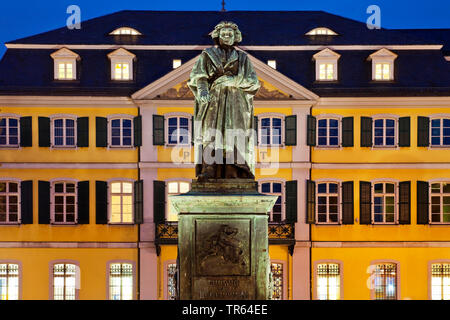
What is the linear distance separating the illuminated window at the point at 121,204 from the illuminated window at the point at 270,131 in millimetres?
5146

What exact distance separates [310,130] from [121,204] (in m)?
7.37

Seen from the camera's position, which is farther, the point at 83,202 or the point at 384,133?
the point at 384,133

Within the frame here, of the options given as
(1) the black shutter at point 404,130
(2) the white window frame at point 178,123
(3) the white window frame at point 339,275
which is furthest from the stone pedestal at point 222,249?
(1) the black shutter at point 404,130

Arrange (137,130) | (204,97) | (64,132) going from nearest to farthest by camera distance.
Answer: (204,97) → (137,130) → (64,132)

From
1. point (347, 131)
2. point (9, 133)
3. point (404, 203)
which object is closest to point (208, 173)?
point (347, 131)

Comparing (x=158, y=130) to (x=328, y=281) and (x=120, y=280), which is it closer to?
(x=120, y=280)

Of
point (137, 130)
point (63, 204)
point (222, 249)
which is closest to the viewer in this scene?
point (222, 249)

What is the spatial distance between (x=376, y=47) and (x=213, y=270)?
1906 centimetres

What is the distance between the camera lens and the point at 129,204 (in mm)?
23688

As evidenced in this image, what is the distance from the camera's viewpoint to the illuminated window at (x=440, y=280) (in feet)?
77.8

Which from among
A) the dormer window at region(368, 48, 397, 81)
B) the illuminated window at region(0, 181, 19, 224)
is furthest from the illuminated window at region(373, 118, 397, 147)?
the illuminated window at region(0, 181, 19, 224)

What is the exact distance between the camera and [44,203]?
23516 millimetres
